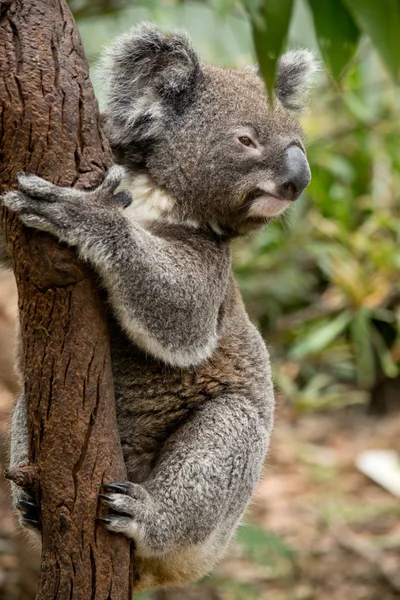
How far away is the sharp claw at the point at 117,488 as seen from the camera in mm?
2740

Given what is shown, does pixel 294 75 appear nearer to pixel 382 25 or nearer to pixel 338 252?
pixel 382 25

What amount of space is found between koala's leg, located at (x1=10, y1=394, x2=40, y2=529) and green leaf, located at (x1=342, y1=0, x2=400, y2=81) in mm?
2474

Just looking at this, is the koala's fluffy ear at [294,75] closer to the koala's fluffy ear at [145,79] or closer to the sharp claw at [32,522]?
the koala's fluffy ear at [145,79]

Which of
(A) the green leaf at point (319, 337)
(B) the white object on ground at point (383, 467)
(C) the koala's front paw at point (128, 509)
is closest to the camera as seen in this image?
(C) the koala's front paw at point (128, 509)

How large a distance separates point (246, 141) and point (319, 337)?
386 centimetres

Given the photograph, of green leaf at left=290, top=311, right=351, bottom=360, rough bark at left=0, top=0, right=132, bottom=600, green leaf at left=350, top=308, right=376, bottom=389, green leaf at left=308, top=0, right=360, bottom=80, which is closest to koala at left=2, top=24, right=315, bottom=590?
rough bark at left=0, top=0, right=132, bottom=600

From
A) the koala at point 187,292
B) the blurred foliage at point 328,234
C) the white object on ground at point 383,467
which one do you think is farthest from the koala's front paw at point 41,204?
the white object on ground at point 383,467

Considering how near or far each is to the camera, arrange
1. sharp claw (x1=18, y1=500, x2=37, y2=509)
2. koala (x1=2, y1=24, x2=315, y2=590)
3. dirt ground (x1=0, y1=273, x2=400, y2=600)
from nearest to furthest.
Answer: sharp claw (x1=18, y1=500, x2=37, y2=509)
koala (x1=2, y1=24, x2=315, y2=590)
dirt ground (x1=0, y1=273, x2=400, y2=600)

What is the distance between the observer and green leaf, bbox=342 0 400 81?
0.77m

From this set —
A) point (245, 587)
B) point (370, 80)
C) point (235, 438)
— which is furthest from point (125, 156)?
point (370, 80)

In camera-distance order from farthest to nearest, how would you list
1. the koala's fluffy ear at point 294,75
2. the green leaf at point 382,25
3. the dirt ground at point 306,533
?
the dirt ground at point 306,533 < the koala's fluffy ear at point 294,75 < the green leaf at point 382,25

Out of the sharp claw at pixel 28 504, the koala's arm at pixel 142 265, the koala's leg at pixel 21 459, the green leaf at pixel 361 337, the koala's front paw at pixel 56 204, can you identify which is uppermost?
the koala's front paw at pixel 56 204

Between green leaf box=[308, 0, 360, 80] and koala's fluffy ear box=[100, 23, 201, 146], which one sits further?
koala's fluffy ear box=[100, 23, 201, 146]

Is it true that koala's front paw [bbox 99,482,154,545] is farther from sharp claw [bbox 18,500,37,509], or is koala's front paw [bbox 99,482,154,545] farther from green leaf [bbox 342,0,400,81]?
green leaf [bbox 342,0,400,81]
